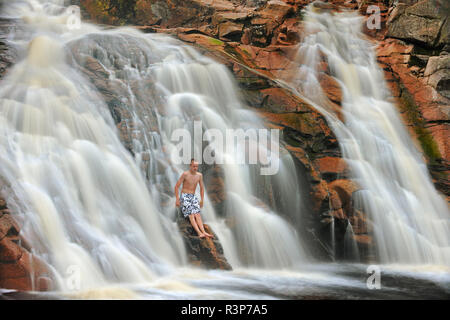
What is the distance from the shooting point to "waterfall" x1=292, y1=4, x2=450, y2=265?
1023cm

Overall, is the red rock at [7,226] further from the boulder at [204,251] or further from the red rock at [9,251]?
the boulder at [204,251]

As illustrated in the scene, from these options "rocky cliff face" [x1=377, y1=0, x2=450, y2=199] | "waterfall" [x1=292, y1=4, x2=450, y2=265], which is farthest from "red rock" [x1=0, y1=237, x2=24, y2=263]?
"rocky cliff face" [x1=377, y1=0, x2=450, y2=199]

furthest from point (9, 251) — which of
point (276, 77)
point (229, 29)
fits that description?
point (229, 29)

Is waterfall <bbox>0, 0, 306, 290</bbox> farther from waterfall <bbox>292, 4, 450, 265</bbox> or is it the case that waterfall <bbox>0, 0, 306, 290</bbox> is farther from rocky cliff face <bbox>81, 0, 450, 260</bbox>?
waterfall <bbox>292, 4, 450, 265</bbox>

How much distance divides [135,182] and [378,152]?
21.3ft

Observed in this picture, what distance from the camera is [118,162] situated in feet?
29.6

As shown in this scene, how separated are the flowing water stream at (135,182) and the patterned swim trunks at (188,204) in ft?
1.13

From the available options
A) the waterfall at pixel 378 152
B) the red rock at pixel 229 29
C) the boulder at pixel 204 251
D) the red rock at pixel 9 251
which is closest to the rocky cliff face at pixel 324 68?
the red rock at pixel 229 29

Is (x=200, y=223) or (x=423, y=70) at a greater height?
(x=423, y=70)

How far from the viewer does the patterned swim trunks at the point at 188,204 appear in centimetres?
843

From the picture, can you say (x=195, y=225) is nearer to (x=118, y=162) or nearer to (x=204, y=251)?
(x=204, y=251)

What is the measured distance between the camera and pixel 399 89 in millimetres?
14789
